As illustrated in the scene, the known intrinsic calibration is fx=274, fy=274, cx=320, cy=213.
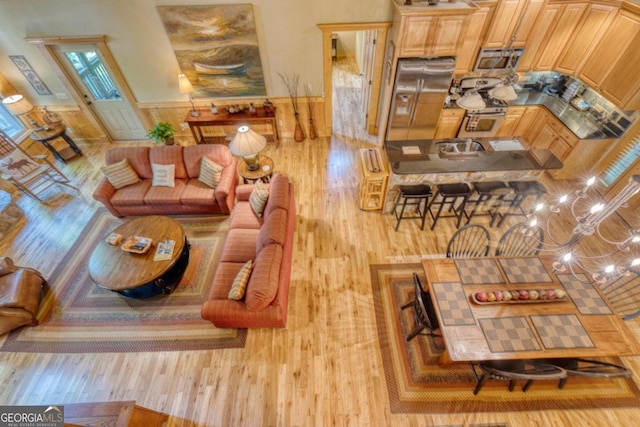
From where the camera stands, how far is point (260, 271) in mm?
2871

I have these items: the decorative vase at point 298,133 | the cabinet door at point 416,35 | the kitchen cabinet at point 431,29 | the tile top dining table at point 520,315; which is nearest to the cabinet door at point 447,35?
the kitchen cabinet at point 431,29

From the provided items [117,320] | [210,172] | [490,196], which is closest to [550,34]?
[490,196]

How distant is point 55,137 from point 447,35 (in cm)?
738

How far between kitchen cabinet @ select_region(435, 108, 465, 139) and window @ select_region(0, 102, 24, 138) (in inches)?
329

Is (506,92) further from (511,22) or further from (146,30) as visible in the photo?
(146,30)

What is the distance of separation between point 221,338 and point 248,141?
268cm

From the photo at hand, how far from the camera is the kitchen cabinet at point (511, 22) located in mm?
4086

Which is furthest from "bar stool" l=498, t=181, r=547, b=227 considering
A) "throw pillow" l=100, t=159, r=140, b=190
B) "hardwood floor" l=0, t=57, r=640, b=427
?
"throw pillow" l=100, t=159, r=140, b=190

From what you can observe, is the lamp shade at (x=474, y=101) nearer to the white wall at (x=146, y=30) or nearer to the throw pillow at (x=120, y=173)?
the white wall at (x=146, y=30)

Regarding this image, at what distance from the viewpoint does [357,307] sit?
348 centimetres

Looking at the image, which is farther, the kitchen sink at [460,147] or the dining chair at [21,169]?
the dining chair at [21,169]

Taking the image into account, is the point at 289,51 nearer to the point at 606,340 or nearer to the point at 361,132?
the point at 361,132

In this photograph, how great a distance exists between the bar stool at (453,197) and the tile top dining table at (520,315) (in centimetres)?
122

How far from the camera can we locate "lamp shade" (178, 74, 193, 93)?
5.05 metres
